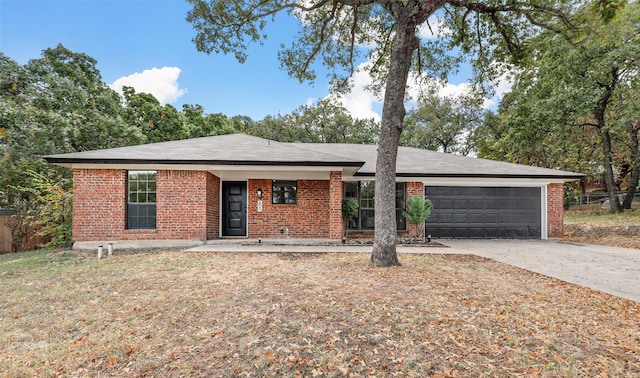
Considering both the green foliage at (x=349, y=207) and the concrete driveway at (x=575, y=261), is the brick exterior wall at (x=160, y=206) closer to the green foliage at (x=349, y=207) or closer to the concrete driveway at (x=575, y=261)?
the green foliage at (x=349, y=207)

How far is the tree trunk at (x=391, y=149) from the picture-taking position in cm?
625

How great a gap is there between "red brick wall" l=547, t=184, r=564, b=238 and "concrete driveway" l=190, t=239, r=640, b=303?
74 centimetres

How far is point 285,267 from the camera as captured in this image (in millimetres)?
6258

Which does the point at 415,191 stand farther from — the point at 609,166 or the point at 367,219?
the point at 609,166

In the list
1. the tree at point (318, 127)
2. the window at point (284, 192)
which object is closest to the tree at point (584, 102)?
the window at point (284, 192)

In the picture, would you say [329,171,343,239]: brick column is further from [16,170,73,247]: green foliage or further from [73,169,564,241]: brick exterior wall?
[16,170,73,247]: green foliage

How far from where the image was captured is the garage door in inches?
462

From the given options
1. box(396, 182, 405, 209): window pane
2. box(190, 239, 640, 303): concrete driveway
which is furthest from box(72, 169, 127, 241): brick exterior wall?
box(396, 182, 405, 209): window pane

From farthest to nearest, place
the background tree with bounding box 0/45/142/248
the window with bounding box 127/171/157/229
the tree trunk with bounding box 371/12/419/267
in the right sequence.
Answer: the background tree with bounding box 0/45/142/248
the window with bounding box 127/171/157/229
the tree trunk with bounding box 371/12/419/267

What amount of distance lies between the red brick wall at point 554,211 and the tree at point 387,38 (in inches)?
222

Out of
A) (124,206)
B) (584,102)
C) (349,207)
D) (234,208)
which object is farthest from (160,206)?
(584,102)

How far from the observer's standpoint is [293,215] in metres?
11.0

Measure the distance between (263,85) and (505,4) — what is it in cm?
1341

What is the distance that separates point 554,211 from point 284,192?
1039 centimetres
